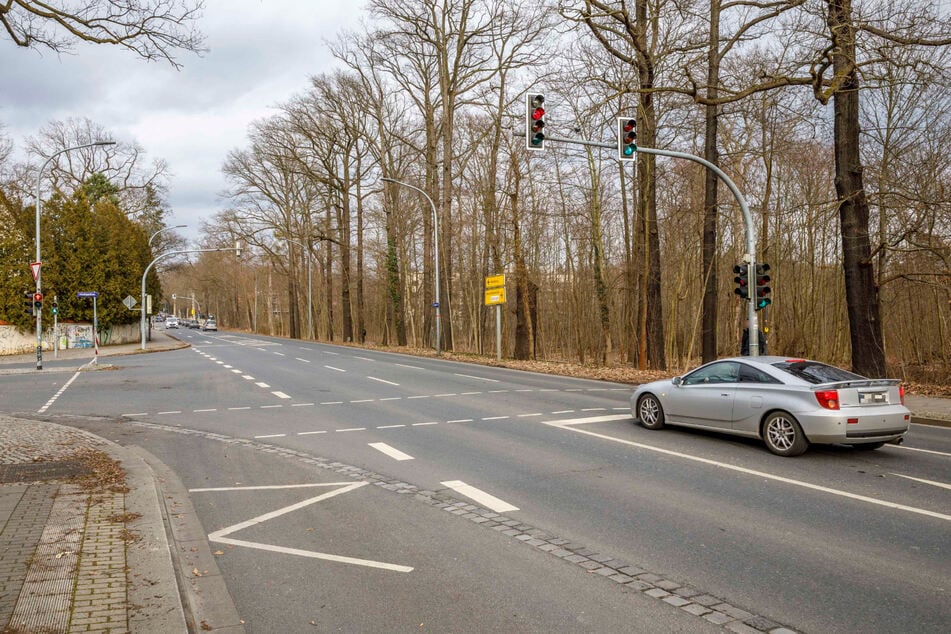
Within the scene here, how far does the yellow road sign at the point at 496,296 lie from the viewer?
3106 cm

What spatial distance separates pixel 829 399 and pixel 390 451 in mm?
5894

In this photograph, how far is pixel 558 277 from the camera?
43875 millimetres

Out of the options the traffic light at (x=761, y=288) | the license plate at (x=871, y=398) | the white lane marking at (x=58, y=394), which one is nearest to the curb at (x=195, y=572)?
the license plate at (x=871, y=398)

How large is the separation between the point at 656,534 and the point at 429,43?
33.5 meters

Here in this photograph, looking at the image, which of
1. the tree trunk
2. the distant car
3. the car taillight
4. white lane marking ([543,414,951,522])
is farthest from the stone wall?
the car taillight

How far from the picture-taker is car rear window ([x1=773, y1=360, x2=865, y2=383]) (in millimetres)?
9180

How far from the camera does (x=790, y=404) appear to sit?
9086 mm

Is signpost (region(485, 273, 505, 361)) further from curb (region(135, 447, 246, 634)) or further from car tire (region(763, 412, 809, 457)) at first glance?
curb (region(135, 447, 246, 634))

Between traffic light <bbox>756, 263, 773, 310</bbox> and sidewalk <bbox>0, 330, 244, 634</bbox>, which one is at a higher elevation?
traffic light <bbox>756, 263, 773, 310</bbox>

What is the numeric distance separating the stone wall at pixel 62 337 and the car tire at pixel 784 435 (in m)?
45.5

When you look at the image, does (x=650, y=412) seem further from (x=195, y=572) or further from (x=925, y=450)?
(x=195, y=572)

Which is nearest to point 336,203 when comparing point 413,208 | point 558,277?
point 413,208

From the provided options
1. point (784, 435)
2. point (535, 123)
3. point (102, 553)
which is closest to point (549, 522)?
point (102, 553)

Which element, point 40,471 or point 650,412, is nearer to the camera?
point 40,471
